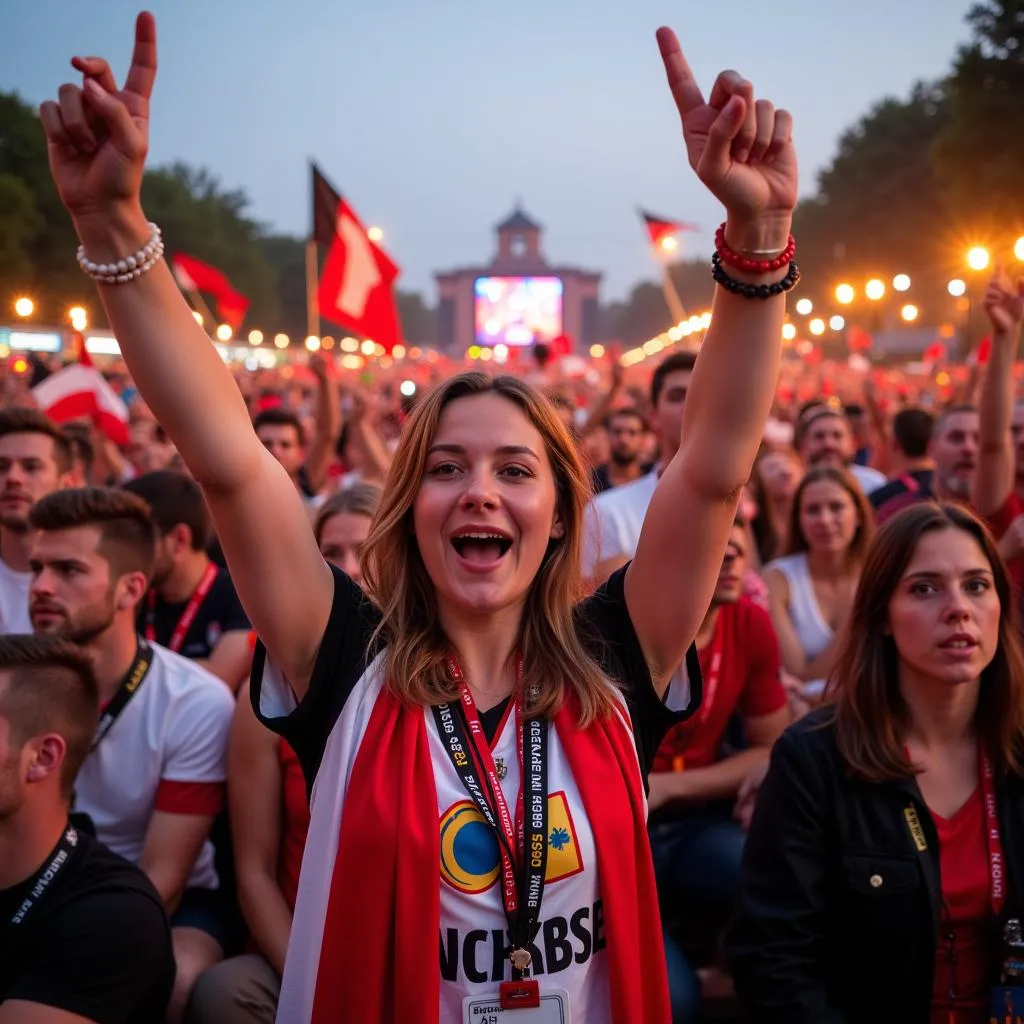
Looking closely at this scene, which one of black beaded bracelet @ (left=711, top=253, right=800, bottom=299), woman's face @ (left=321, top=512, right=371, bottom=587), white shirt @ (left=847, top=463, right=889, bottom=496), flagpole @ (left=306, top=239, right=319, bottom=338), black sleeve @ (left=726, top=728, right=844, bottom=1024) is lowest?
black sleeve @ (left=726, top=728, right=844, bottom=1024)

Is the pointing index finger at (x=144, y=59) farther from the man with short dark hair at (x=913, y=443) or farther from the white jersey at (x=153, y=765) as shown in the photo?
the man with short dark hair at (x=913, y=443)

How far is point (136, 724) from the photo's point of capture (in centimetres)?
351

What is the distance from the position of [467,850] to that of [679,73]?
133cm

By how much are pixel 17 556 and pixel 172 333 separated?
347 centimetres

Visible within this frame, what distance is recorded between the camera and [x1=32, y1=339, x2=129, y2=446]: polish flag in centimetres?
893

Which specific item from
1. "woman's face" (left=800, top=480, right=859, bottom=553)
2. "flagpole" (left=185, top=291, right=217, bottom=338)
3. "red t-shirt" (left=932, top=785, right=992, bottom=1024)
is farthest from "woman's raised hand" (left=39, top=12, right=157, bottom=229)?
"flagpole" (left=185, top=291, right=217, bottom=338)

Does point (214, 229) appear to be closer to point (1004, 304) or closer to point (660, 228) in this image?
point (660, 228)

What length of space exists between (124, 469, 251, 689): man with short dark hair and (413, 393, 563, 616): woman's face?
2593mm

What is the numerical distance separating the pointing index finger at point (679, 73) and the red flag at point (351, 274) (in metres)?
7.73

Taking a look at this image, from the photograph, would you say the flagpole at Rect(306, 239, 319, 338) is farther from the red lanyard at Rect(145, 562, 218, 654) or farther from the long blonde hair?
the long blonde hair

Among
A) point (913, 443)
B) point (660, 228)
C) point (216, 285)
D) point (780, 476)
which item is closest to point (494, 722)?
point (780, 476)

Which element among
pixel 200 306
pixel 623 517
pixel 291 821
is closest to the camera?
pixel 291 821

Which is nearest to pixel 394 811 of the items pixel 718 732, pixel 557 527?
pixel 557 527

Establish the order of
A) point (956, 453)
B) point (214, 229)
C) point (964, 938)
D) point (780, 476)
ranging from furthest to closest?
point (214, 229) → point (780, 476) → point (956, 453) → point (964, 938)
